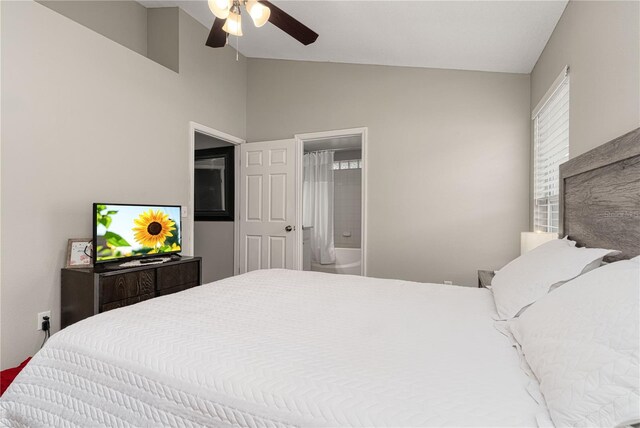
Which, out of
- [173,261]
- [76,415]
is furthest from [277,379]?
[173,261]

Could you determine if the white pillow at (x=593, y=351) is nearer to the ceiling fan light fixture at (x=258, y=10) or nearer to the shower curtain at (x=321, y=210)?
the ceiling fan light fixture at (x=258, y=10)

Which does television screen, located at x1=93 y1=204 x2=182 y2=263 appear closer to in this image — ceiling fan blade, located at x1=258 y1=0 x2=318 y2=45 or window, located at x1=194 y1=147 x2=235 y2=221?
window, located at x1=194 y1=147 x2=235 y2=221

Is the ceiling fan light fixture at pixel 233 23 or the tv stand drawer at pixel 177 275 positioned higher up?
the ceiling fan light fixture at pixel 233 23

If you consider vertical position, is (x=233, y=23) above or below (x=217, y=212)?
above

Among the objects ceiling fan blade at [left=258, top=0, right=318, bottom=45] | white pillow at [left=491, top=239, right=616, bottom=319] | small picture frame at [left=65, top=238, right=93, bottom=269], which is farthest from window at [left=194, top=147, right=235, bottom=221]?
white pillow at [left=491, top=239, right=616, bottom=319]

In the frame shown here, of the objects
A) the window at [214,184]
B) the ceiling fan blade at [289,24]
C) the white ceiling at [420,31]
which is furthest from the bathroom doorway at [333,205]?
the ceiling fan blade at [289,24]

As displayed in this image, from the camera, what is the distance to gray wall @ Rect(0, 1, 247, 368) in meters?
2.19

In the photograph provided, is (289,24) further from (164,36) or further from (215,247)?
(215,247)

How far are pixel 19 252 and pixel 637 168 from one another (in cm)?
335

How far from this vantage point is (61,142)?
2459mm

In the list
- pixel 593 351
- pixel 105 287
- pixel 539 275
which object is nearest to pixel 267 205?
pixel 105 287

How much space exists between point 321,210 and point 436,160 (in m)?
3.28

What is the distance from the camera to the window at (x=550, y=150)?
2.34 metres

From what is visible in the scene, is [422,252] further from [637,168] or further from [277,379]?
[277,379]
